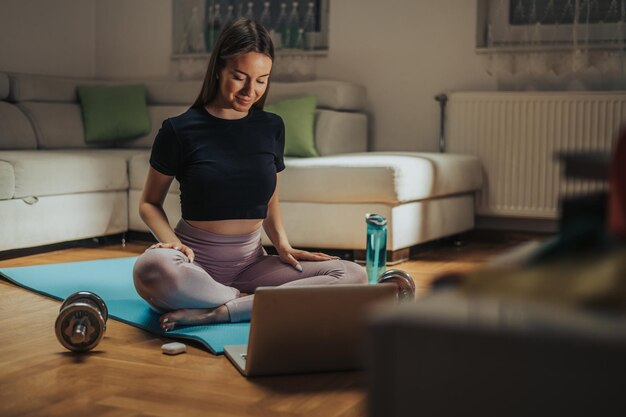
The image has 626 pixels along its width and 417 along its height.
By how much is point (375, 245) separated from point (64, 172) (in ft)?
5.31

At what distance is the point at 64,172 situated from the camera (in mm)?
4223

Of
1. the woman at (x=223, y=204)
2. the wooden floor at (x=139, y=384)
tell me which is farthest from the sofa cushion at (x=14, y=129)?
the woman at (x=223, y=204)

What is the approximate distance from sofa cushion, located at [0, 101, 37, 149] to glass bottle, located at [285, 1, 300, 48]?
1.60m

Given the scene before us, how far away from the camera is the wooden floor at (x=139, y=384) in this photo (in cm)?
180

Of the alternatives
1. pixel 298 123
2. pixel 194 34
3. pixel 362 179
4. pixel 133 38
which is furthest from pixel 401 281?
pixel 133 38

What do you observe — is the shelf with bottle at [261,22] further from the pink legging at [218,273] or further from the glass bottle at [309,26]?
the pink legging at [218,273]

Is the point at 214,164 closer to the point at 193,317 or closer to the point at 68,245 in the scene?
the point at 193,317

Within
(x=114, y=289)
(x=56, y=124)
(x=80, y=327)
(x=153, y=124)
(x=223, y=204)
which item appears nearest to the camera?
(x=80, y=327)

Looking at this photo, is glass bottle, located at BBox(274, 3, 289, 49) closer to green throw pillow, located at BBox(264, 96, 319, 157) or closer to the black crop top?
green throw pillow, located at BBox(264, 96, 319, 157)

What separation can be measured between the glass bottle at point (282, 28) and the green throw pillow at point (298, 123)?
34.8 inches

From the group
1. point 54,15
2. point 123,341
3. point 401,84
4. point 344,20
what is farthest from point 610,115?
point 54,15

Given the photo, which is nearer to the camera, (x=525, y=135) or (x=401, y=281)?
(x=401, y=281)

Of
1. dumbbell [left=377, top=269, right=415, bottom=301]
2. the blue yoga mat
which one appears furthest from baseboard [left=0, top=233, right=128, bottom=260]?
dumbbell [left=377, top=269, right=415, bottom=301]

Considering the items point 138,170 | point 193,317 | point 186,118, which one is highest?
point 186,118
